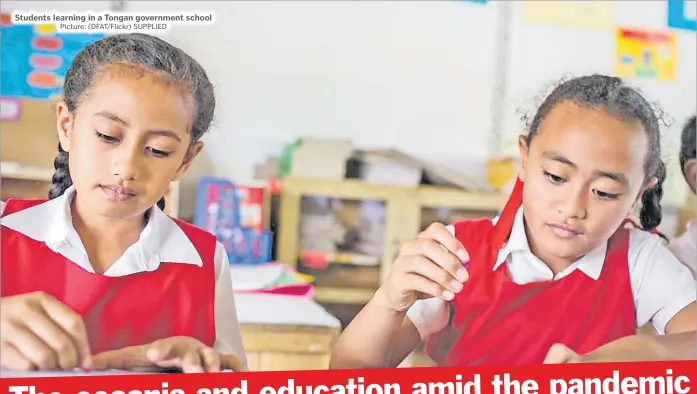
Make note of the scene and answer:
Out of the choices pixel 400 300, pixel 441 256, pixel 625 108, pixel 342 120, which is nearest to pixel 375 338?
pixel 400 300

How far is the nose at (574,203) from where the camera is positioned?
1.34 metres

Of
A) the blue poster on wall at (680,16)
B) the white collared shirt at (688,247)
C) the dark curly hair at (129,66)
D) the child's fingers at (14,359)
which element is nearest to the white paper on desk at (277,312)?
the dark curly hair at (129,66)

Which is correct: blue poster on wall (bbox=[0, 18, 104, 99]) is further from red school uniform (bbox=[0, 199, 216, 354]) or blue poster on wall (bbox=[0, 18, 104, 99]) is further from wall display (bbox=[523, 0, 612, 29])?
wall display (bbox=[523, 0, 612, 29])

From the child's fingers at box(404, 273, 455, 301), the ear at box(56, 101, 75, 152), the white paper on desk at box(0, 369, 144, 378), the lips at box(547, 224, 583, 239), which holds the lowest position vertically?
the white paper on desk at box(0, 369, 144, 378)

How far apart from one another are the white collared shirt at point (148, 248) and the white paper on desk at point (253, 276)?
0.04ft

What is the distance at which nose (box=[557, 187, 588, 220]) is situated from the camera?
1.34 meters

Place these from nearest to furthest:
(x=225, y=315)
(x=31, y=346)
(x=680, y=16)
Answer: (x=31, y=346)
(x=225, y=315)
(x=680, y=16)

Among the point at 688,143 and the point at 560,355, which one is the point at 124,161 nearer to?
the point at 560,355

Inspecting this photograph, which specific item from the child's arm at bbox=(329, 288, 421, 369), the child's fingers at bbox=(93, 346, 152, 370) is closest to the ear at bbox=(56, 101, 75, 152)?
the child's fingers at bbox=(93, 346, 152, 370)

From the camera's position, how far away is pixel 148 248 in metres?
1.27

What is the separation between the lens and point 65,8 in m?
1.30

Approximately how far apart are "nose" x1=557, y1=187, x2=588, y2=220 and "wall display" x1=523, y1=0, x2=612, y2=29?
0.34m

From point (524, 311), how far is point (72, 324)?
76 cm

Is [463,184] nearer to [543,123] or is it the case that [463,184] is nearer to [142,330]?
[543,123]
